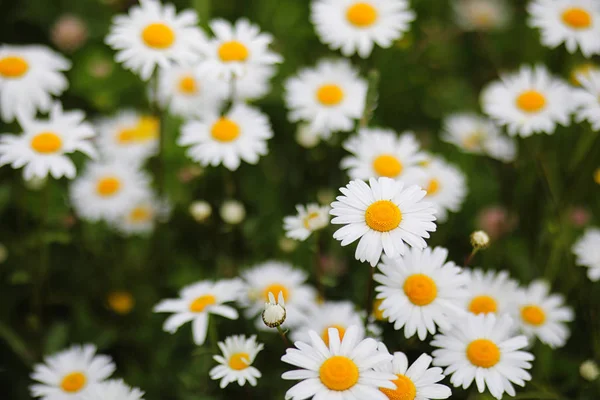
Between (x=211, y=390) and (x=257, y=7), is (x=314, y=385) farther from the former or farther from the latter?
(x=257, y=7)

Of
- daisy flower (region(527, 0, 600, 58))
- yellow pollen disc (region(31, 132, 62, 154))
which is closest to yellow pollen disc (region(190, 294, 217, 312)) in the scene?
yellow pollen disc (region(31, 132, 62, 154))

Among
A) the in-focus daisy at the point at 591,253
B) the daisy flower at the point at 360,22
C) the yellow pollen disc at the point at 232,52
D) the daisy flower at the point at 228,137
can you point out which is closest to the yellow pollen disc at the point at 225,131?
the daisy flower at the point at 228,137

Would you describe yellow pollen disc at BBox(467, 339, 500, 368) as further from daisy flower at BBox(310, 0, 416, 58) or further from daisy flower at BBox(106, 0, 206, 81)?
daisy flower at BBox(106, 0, 206, 81)

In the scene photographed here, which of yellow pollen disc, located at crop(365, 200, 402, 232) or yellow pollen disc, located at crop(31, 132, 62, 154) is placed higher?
yellow pollen disc, located at crop(31, 132, 62, 154)

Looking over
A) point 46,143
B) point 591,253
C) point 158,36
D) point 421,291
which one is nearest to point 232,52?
point 158,36

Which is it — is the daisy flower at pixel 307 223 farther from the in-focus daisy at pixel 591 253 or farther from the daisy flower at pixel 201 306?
the in-focus daisy at pixel 591 253

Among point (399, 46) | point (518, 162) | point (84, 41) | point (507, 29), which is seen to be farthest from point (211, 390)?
point (507, 29)
